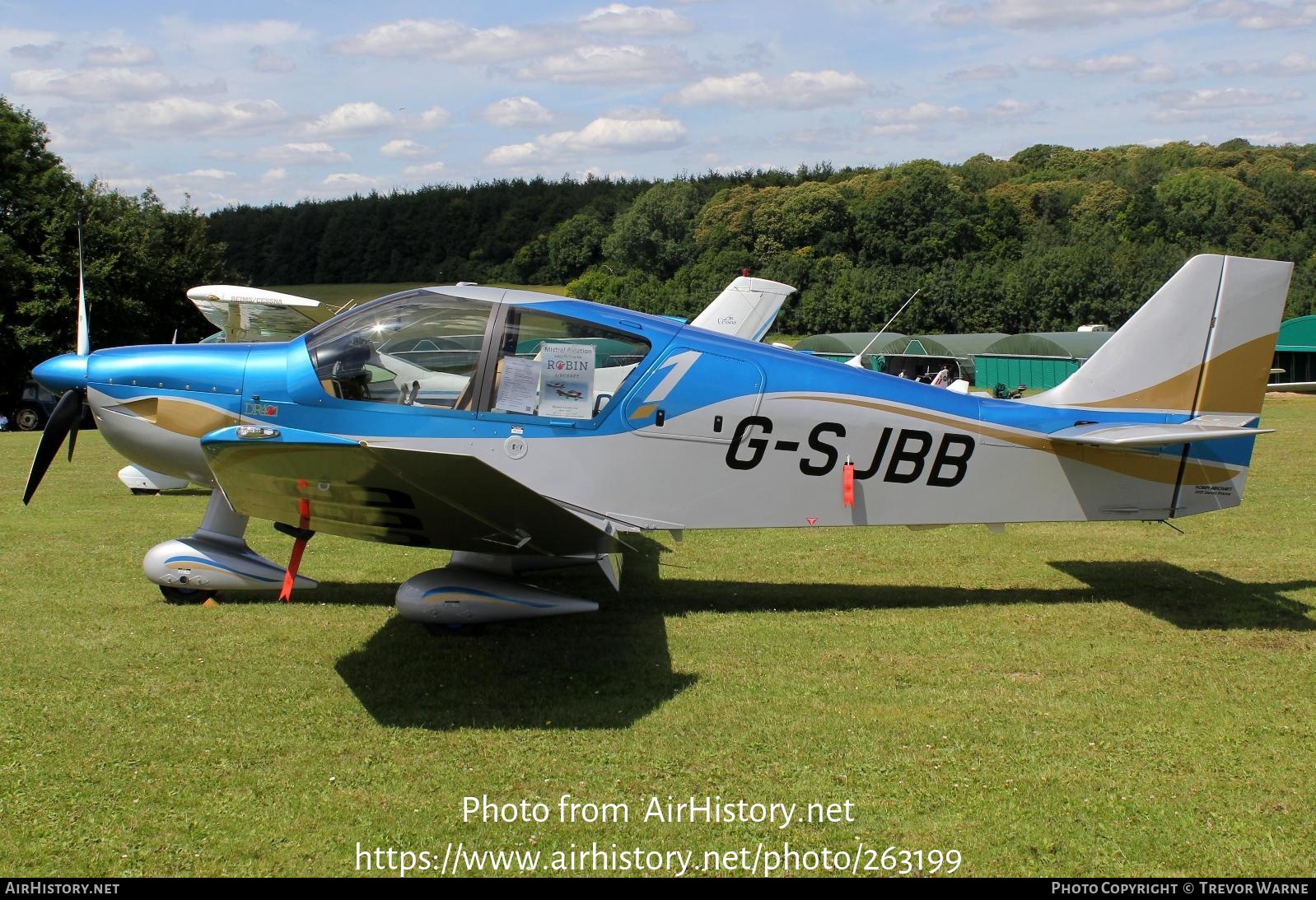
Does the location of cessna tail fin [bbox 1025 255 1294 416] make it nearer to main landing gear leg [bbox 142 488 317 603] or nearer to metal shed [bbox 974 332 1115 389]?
main landing gear leg [bbox 142 488 317 603]

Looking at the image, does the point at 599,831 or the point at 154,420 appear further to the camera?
the point at 154,420

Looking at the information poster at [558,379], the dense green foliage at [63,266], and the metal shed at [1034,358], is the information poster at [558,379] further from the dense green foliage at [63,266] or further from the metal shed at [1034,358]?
the metal shed at [1034,358]

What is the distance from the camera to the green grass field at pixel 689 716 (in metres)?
3.86

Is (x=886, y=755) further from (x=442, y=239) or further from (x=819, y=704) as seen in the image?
(x=442, y=239)

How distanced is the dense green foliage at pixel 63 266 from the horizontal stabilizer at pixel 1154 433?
32967 millimetres

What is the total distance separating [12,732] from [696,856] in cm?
324

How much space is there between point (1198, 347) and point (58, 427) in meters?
7.30

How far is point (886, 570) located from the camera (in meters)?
8.38

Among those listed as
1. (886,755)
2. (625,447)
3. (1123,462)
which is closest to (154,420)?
(625,447)

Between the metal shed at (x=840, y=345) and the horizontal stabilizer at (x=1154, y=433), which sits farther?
the metal shed at (x=840, y=345)

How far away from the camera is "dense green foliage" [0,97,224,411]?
32.1 metres

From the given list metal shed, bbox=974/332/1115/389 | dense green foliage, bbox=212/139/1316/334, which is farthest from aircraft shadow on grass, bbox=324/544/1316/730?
dense green foliage, bbox=212/139/1316/334

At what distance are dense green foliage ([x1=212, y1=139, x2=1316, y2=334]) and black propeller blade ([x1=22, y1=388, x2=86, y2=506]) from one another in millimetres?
48466

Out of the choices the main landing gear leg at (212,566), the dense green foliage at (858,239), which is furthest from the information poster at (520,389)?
the dense green foliage at (858,239)
